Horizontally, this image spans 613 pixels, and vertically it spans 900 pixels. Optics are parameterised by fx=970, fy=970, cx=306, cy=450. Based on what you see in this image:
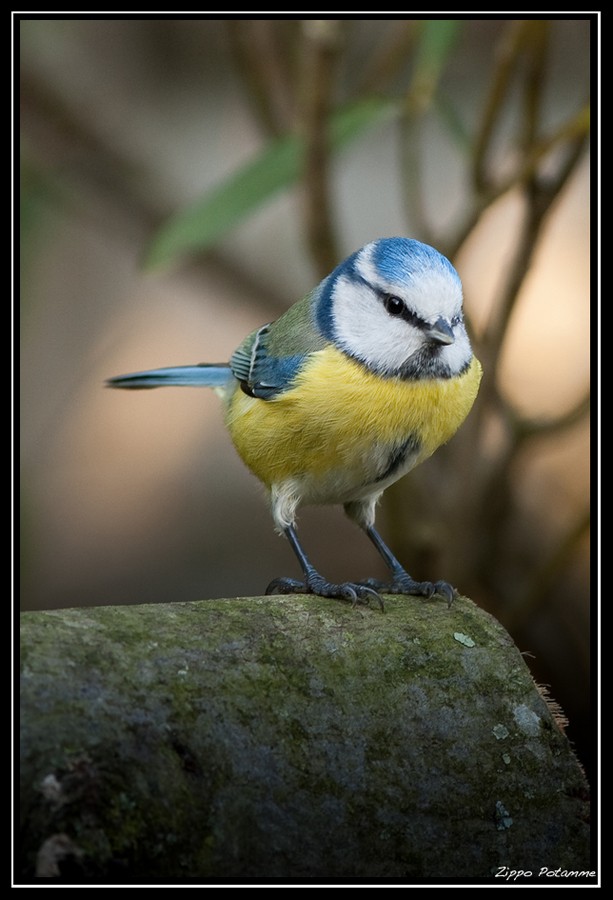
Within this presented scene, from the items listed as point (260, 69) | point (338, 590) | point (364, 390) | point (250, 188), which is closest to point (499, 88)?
point (250, 188)

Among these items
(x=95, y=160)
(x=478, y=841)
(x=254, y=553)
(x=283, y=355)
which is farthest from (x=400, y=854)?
(x=95, y=160)

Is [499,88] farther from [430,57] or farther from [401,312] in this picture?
[401,312]

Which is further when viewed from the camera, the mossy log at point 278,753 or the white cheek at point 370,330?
the white cheek at point 370,330

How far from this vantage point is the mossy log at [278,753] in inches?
44.8

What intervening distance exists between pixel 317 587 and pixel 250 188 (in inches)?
43.0

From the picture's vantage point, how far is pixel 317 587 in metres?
1.77

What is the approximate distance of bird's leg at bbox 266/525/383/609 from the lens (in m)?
1.66

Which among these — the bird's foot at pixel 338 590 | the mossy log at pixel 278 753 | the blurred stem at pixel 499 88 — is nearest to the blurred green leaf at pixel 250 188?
the blurred stem at pixel 499 88

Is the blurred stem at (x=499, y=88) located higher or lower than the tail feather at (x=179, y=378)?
higher

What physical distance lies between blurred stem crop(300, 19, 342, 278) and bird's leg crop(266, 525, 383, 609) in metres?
0.93

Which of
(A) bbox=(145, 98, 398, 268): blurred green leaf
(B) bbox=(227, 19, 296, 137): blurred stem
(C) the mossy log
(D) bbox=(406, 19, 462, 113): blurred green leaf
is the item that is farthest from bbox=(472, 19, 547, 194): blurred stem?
(C) the mossy log

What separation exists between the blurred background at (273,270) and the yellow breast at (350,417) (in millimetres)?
560

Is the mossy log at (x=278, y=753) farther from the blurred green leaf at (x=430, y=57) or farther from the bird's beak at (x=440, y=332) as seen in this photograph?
the blurred green leaf at (x=430, y=57)

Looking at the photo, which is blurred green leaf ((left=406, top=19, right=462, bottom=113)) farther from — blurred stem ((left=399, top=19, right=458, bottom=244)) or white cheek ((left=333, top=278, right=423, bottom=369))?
white cheek ((left=333, top=278, right=423, bottom=369))
